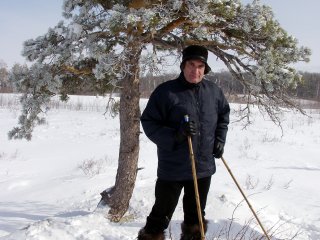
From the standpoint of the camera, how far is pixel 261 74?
4195mm

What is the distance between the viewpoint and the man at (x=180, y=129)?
341 centimetres

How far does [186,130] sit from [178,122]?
0.26 meters

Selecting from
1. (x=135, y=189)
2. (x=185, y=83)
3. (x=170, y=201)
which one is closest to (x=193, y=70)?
(x=185, y=83)

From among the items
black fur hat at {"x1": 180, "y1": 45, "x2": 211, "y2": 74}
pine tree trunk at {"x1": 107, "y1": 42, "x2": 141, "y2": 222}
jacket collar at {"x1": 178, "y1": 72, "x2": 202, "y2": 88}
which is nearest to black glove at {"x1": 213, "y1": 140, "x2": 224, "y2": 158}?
jacket collar at {"x1": 178, "y1": 72, "x2": 202, "y2": 88}

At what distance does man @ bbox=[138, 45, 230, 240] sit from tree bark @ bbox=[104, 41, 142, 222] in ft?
4.41

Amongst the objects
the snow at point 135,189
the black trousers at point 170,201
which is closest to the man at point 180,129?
the black trousers at point 170,201

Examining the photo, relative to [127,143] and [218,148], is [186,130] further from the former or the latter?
[127,143]

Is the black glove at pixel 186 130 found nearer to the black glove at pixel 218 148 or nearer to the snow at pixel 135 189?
the black glove at pixel 218 148

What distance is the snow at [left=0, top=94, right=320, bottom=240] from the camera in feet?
15.2

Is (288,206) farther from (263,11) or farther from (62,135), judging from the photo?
(62,135)

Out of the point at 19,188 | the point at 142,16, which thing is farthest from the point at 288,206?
the point at 19,188

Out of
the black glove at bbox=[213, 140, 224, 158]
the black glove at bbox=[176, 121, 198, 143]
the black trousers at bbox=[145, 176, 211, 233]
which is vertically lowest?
the black trousers at bbox=[145, 176, 211, 233]

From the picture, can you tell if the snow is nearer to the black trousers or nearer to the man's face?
the black trousers

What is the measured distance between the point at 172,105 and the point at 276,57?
1.54 meters
